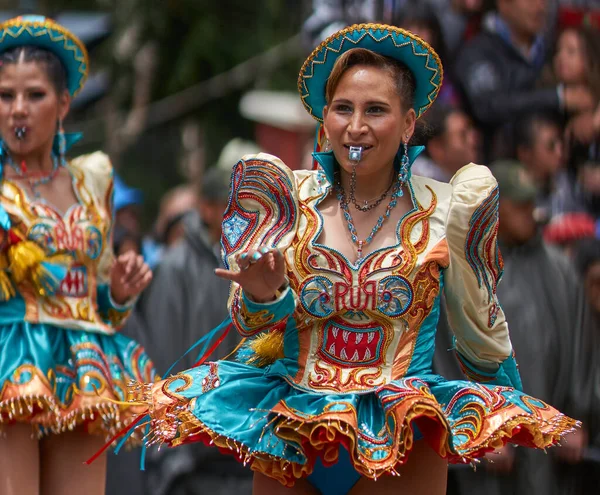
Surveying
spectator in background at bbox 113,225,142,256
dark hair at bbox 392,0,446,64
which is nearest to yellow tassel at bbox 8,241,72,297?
spectator in background at bbox 113,225,142,256

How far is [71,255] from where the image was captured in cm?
538

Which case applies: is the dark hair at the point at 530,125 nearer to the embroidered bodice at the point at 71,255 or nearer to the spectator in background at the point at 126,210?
the spectator in background at the point at 126,210

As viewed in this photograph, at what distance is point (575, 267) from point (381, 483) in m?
3.33

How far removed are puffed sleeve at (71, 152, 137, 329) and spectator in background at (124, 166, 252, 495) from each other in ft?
6.04

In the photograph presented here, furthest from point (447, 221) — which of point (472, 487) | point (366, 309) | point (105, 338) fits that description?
point (472, 487)

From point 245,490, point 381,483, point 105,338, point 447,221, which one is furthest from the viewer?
point 245,490

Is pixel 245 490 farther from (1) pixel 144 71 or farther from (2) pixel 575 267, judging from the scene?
(1) pixel 144 71

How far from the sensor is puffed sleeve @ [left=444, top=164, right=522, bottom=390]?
427 cm

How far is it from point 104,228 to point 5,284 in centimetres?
56

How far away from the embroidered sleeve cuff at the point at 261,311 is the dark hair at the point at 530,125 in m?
4.41

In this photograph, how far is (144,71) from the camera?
1662 centimetres

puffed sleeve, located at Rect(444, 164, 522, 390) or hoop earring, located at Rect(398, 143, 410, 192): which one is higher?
hoop earring, located at Rect(398, 143, 410, 192)

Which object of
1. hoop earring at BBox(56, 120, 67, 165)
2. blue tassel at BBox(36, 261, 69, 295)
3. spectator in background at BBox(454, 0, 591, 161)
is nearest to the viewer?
blue tassel at BBox(36, 261, 69, 295)

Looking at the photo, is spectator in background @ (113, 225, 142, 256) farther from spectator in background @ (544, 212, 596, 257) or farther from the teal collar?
the teal collar
